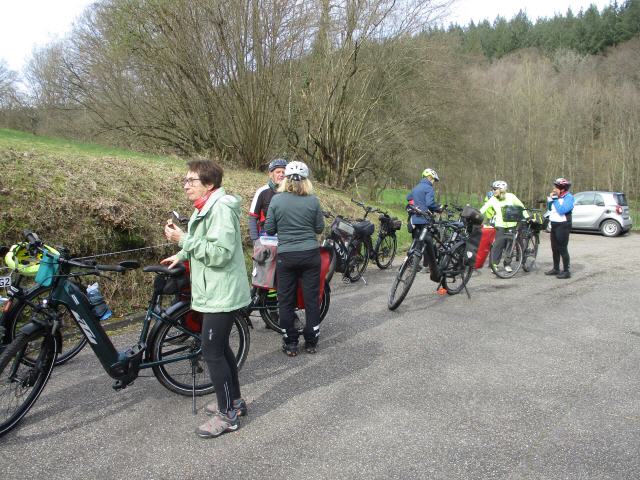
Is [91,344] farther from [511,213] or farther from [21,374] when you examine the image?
[511,213]

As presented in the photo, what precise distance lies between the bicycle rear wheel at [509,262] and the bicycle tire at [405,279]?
3243 millimetres

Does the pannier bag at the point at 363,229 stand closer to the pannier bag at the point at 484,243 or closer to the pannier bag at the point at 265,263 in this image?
the pannier bag at the point at 484,243

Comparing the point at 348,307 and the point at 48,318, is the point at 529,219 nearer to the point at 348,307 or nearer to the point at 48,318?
the point at 348,307

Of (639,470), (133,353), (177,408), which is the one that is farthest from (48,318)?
(639,470)

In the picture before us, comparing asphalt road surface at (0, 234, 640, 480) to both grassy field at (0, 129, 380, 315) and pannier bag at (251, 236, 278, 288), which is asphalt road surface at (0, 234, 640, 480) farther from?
grassy field at (0, 129, 380, 315)

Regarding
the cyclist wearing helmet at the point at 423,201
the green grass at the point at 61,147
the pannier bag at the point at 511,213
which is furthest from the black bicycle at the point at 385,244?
the green grass at the point at 61,147

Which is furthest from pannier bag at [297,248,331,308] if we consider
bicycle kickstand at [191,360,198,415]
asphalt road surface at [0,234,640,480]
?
bicycle kickstand at [191,360,198,415]

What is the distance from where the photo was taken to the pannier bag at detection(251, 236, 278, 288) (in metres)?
5.18

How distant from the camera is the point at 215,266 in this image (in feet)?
11.0

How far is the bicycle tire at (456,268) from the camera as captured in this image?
7641mm

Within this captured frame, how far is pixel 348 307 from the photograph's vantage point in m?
6.98

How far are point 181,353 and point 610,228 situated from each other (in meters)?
19.2

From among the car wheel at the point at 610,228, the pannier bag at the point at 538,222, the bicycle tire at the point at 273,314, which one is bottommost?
the car wheel at the point at 610,228

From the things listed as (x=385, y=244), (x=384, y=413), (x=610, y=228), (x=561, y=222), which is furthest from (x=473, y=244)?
(x=610, y=228)
